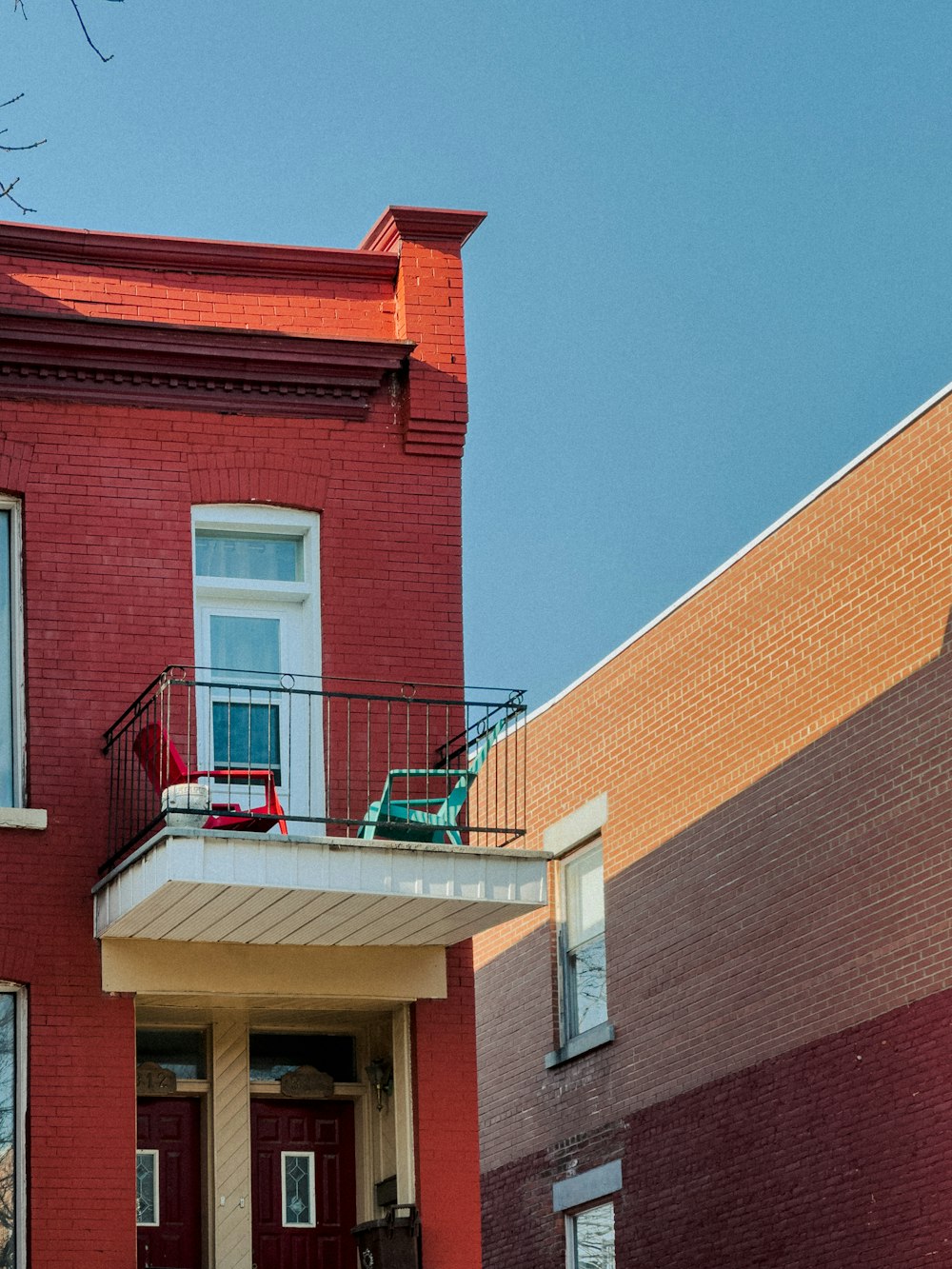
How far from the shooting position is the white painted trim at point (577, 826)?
21875 millimetres

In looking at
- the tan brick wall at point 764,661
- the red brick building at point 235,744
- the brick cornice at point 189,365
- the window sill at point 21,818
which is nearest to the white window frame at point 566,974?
the tan brick wall at point 764,661

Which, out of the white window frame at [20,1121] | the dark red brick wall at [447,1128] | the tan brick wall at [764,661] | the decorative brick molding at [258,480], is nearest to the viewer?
the white window frame at [20,1121]

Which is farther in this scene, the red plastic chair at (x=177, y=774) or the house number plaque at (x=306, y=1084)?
the house number plaque at (x=306, y=1084)

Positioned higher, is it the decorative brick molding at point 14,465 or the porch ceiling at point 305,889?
the decorative brick molding at point 14,465

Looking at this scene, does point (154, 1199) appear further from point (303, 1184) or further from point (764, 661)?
point (764, 661)

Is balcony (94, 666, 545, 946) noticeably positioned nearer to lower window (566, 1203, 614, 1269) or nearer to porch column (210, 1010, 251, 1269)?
porch column (210, 1010, 251, 1269)

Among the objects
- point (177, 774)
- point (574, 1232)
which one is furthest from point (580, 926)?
point (177, 774)

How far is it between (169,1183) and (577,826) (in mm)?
7645

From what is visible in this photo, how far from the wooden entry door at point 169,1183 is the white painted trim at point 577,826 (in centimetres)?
705

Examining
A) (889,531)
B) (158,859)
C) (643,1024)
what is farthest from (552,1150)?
(158,859)

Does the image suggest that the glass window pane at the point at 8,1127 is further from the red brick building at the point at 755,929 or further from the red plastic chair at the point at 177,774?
the red brick building at the point at 755,929

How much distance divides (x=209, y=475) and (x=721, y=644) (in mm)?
5780

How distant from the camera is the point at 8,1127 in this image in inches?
567

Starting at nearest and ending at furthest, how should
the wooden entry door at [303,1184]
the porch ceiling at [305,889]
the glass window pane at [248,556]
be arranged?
the porch ceiling at [305,889] < the wooden entry door at [303,1184] < the glass window pane at [248,556]
